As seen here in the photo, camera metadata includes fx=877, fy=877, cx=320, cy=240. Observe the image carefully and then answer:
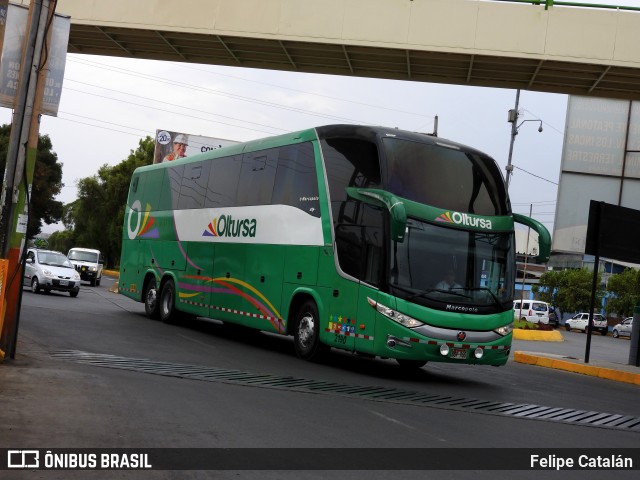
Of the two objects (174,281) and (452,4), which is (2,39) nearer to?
(452,4)

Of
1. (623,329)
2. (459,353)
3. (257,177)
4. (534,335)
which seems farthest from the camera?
(623,329)

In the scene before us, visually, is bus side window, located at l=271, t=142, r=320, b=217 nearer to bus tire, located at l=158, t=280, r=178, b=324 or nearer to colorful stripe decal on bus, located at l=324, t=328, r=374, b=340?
colorful stripe decal on bus, located at l=324, t=328, r=374, b=340

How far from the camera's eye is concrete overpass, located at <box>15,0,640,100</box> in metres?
16.8

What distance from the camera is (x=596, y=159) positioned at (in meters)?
22.2

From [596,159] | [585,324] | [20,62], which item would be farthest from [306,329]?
[585,324]

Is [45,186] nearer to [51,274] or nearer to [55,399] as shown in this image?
[51,274]

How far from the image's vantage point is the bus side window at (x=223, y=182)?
63.1 ft

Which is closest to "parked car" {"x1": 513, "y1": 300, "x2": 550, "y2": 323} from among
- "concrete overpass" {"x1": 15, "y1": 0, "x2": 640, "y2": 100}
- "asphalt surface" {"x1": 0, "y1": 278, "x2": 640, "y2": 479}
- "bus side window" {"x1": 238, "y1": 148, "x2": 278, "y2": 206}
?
"concrete overpass" {"x1": 15, "y1": 0, "x2": 640, "y2": 100}

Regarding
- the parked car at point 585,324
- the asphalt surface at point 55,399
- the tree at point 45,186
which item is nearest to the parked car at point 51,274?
the asphalt surface at point 55,399

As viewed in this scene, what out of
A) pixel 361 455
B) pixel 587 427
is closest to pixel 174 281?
pixel 587 427

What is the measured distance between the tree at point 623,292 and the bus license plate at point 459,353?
167ft

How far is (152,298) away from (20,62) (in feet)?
39.6

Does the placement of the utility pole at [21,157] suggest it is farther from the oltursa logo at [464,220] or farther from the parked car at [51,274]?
the parked car at [51,274]

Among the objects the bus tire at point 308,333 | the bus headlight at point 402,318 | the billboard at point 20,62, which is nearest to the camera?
the billboard at point 20,62
